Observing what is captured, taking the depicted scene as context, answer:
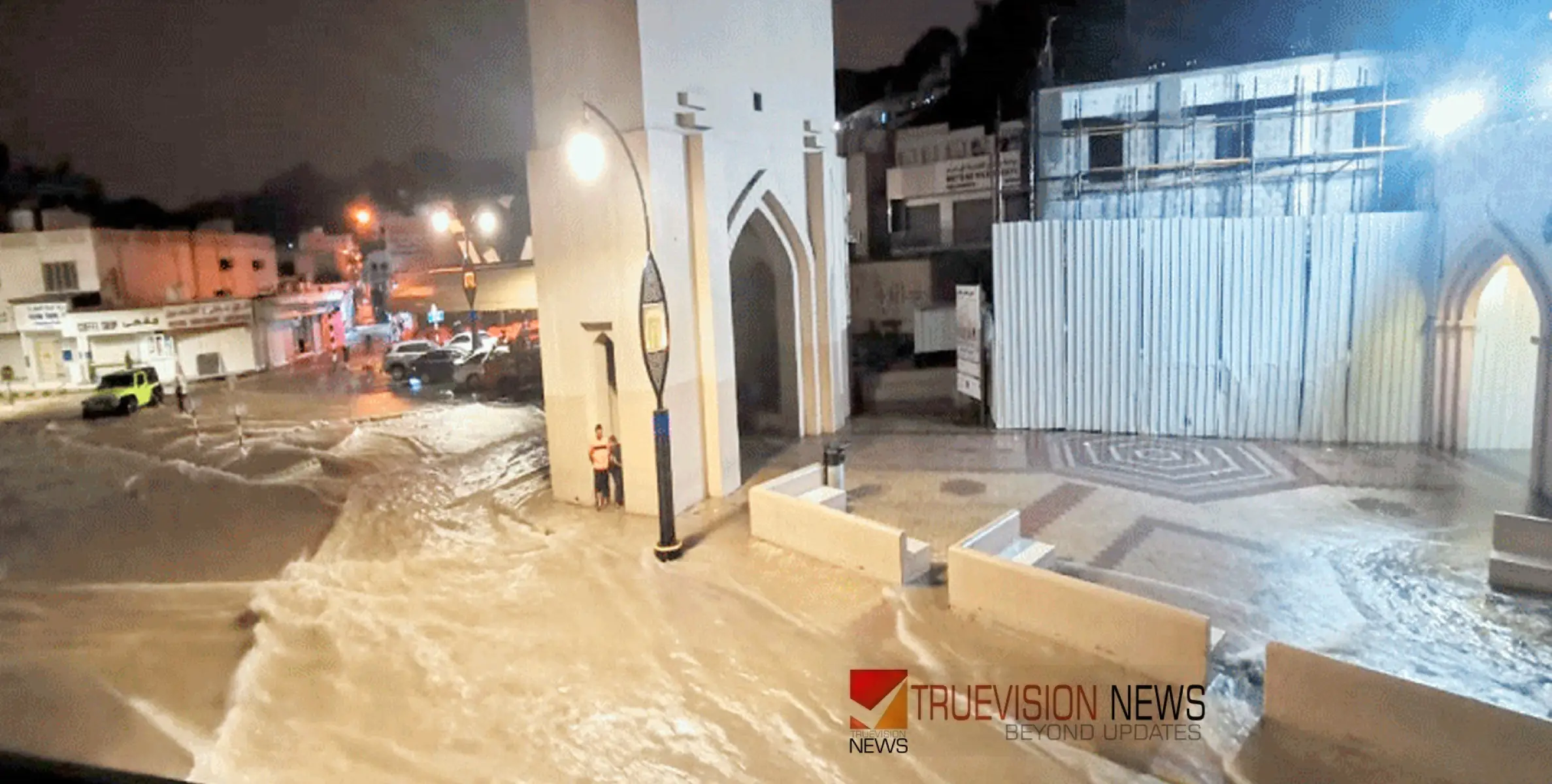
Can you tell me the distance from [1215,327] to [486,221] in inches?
995

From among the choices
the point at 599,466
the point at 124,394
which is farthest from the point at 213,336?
the point at 599,466

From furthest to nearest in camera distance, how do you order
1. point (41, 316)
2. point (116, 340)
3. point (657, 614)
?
point (116, 340) → point (41, 316) → point (657, 614)

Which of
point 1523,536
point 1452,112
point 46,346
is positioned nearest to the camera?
point 1523,536

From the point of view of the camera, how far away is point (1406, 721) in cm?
654

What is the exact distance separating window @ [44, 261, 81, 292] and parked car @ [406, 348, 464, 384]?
53.4ft

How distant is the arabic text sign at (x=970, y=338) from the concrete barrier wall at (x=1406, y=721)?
11.5 m

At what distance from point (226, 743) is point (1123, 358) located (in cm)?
1551

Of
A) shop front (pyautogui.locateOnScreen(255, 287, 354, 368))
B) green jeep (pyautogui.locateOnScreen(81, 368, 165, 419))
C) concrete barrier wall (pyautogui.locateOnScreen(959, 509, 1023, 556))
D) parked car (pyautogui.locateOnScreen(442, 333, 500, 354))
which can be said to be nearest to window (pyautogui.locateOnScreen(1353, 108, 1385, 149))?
concrete barrier wall (pyautogui.locateOnScreen(959, 509, 1023, 556))

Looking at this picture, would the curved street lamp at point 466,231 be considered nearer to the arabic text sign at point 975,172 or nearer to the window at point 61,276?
the window at point 61,276

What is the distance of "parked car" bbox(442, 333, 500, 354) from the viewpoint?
108 feet

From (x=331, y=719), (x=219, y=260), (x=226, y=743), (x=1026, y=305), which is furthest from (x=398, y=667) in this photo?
(x=219, y=260)

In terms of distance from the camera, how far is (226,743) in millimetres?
8039

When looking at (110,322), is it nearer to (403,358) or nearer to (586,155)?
(403,358)

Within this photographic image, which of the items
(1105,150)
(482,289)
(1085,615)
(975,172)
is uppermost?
(975,172)
